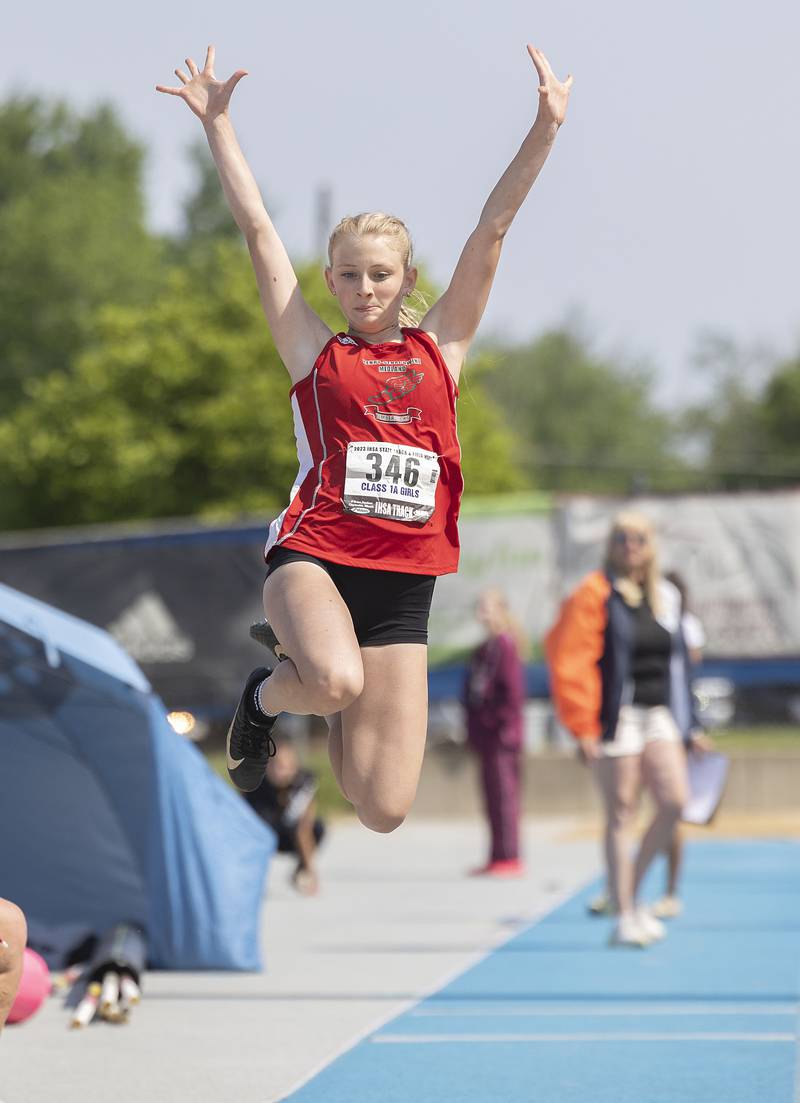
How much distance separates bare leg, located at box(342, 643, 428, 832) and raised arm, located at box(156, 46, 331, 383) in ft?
2.90

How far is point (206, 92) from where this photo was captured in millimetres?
5523

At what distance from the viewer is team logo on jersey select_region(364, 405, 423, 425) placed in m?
5.27

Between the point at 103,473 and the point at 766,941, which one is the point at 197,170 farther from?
the point at 766,941

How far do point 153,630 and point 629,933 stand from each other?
8.91m

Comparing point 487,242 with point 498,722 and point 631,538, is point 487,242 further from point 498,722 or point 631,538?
point 498,722

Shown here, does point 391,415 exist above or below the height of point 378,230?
below

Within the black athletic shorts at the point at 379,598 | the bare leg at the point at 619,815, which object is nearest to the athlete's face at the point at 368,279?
the black athletic shorts at the point at 379,598

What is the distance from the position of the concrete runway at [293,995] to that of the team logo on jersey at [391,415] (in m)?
2.32

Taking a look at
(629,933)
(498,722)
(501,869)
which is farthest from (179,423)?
(629,933)

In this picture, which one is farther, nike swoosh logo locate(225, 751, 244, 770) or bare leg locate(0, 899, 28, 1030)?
nike swoosh logo locate(225, 751, 244, 770)

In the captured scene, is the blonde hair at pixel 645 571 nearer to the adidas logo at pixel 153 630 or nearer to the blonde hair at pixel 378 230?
the blonde hair at pixel 378 230

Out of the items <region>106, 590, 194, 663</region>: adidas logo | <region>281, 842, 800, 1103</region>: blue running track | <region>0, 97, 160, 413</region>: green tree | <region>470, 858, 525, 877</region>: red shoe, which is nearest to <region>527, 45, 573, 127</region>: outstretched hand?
<region>281, 842, 800, 1103</region>: blue running track

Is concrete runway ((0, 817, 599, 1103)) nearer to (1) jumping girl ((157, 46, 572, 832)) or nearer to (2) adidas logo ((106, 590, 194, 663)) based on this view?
(1) jumping girl ((157, 46, 572, 832))

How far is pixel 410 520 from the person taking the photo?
5.31 metres
